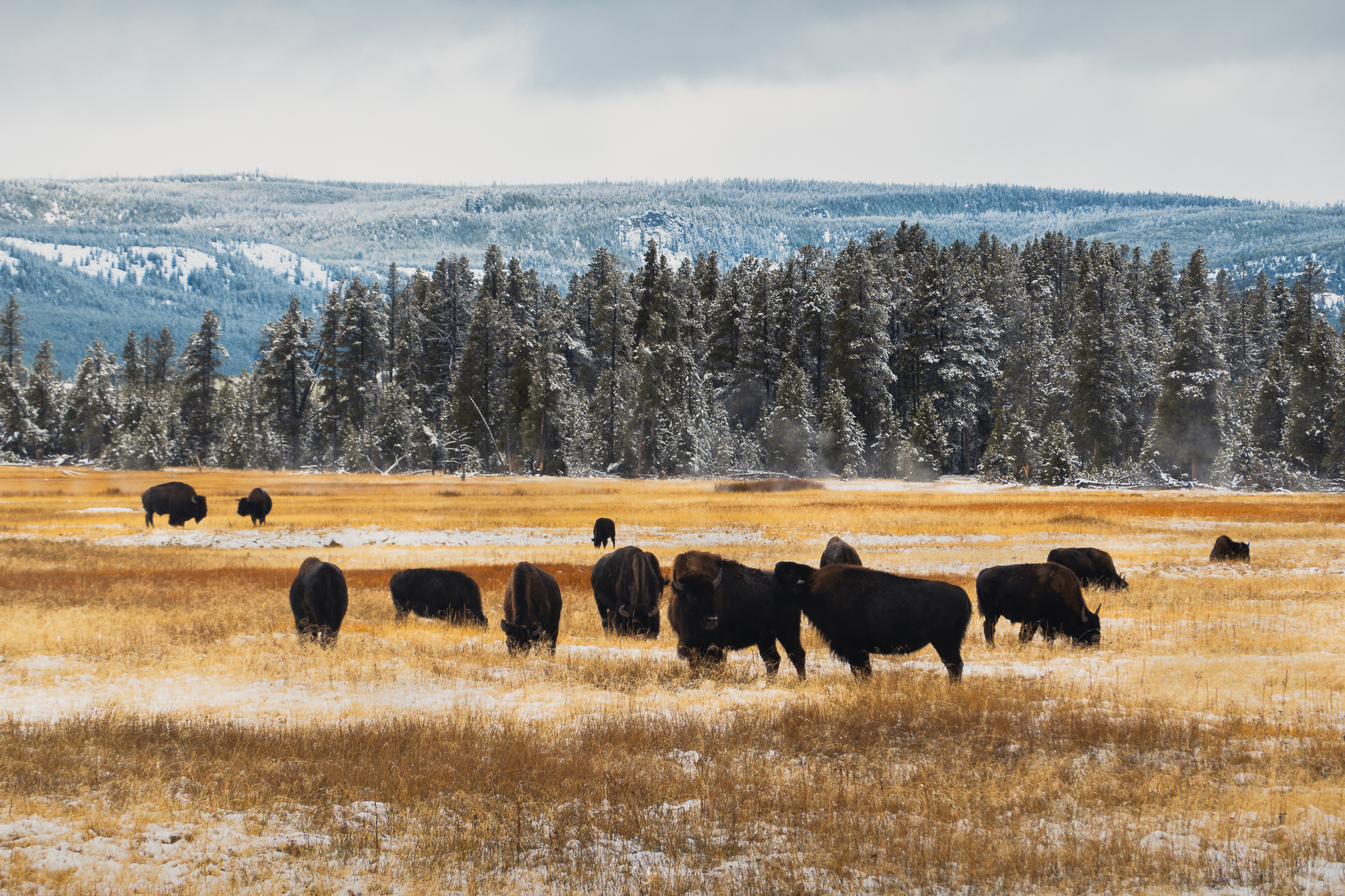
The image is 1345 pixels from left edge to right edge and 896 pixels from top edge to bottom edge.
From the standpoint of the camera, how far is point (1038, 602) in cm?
1486

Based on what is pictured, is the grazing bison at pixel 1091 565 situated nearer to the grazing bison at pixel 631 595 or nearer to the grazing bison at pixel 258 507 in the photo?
the grazing bison at pixel 631 595

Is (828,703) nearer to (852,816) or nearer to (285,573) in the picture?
(852,816)

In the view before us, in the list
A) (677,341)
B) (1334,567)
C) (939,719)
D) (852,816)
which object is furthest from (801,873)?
(677,341)

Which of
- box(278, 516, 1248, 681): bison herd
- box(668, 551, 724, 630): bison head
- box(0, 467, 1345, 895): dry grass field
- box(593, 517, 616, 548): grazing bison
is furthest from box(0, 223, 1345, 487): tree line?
box(668, 551, 724, 630): bison head

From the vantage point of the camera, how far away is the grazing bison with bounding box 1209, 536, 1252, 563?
84.3 feet

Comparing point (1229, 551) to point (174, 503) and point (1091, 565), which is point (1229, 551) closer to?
point (1091, 565)

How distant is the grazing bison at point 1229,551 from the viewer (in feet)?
84.3

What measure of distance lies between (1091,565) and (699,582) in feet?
45.1

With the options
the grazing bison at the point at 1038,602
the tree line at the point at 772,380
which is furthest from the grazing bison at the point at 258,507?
the tree line at the point at 772,380

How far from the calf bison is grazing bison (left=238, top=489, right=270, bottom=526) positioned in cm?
3143

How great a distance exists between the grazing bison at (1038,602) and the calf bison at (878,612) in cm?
401

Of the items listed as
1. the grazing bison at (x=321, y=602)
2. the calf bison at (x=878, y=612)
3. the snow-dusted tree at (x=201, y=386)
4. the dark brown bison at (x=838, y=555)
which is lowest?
the snow-dusted tree at (x=201, y=386)

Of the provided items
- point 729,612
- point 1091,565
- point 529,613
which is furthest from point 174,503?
point 1091,565

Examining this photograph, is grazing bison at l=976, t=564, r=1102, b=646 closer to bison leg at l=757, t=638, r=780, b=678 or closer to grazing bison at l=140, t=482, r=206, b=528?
bison leg at l=757, t=638, r=780, b=678
